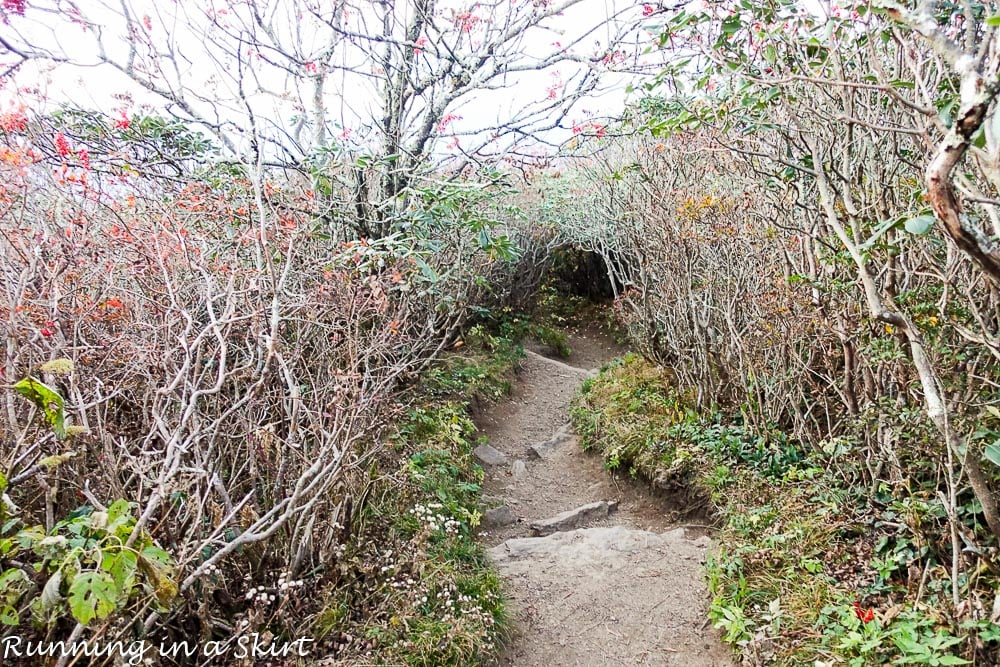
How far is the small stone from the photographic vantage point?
489 cm

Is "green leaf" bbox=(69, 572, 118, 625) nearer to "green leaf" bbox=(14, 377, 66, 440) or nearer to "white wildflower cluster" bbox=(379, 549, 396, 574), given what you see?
"green leaf" bbox=(14, 377, 66, 440)

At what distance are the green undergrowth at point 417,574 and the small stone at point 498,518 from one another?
17cm

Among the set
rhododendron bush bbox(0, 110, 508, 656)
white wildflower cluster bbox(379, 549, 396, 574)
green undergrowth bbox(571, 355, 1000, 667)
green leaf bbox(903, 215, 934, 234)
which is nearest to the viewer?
green leaf bbox(903, 215, 934, 234)

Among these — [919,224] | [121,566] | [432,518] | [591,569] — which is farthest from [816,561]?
[121,566]

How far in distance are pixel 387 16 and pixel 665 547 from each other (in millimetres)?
4600

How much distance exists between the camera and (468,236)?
5.60 m

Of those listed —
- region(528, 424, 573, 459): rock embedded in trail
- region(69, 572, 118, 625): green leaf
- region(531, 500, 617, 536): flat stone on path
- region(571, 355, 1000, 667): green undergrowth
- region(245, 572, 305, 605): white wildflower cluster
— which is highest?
region(69, 572, 118, 625): green leaf

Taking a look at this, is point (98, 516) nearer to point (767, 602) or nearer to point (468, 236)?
point (767, 602)

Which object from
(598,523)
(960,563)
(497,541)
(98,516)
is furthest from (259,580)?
(960,563)

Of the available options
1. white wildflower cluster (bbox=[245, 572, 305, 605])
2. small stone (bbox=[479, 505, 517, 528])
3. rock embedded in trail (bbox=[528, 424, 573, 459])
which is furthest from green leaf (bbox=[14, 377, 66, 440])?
rock embedded in trail (bbox=[528, 424, 573, 459])

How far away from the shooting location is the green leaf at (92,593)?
4.60 ft

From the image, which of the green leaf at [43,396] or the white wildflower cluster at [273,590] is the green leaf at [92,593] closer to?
the green leaf at [43,396]

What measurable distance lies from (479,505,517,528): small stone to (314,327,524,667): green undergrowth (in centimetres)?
17

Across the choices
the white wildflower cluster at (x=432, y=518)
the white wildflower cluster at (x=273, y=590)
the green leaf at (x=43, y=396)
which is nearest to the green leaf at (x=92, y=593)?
the green leaf at (x=43, y=396)
